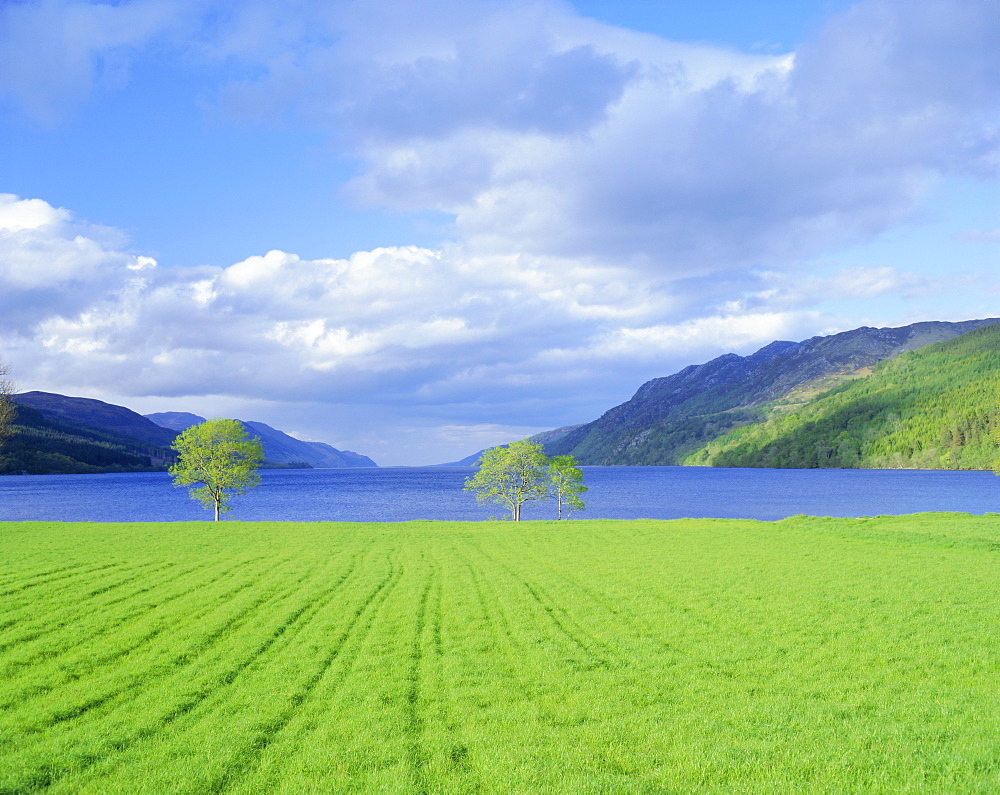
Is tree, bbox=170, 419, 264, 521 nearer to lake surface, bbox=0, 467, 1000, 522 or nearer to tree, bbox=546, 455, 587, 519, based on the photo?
lake surface, bbox=0, 467, 1000, 522

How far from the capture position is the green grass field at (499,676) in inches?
390

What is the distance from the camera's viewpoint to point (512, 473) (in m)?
81.8

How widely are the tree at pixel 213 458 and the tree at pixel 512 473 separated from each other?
94.0 ft

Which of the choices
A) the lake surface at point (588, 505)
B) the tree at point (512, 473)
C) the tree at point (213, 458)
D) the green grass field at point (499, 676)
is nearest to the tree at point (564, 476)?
the tree at point (512, 473)

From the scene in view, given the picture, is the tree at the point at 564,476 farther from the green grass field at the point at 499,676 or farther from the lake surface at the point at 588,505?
the green grass field at the point at 499,676

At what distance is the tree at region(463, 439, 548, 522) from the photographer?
80375 millimetres

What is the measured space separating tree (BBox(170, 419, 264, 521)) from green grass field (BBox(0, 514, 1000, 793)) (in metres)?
41.1

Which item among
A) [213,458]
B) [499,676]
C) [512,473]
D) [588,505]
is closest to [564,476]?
[512,473]

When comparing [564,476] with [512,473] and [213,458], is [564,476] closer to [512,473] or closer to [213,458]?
[512,473]

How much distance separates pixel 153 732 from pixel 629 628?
1306 centimetres

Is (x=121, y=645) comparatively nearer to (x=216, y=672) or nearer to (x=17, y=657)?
(x=17, y=657)

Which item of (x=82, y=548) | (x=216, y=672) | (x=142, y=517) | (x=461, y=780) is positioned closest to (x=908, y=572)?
(x=461, y=780)

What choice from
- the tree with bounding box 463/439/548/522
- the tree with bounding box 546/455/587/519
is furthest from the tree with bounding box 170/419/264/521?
the tree with bounding box 546/455/587/519

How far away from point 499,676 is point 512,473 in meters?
67.3
